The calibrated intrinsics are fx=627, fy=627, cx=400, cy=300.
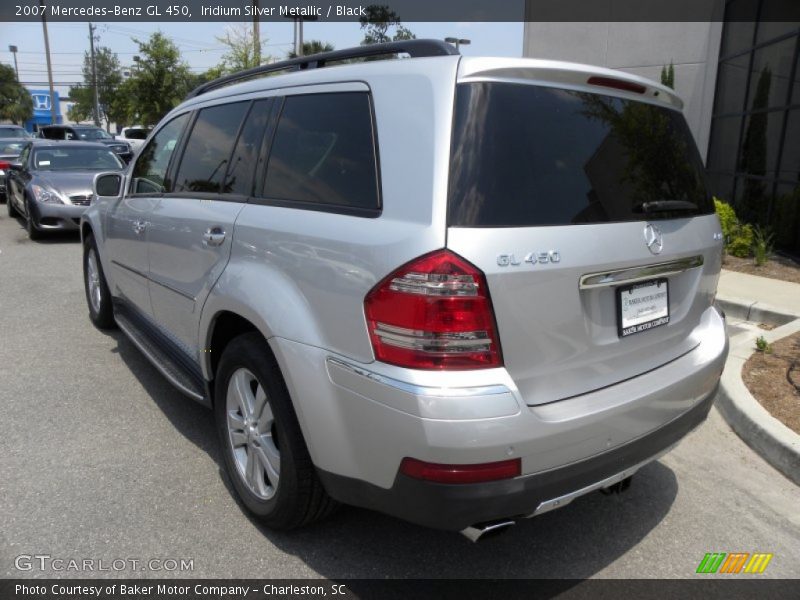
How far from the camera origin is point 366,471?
215 cm

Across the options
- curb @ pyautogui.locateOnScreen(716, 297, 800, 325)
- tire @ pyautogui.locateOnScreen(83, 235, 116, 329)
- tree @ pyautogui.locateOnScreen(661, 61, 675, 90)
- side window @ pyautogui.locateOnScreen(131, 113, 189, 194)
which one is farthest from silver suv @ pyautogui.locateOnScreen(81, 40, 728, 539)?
tree @ pyautogui.locateOnScreen(661, 61, 675, 90)

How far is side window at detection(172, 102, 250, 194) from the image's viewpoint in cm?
320

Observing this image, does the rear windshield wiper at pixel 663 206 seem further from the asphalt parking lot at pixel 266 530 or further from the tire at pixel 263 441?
the tire at pixel 263 441

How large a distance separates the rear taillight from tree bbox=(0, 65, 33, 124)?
76.4 m

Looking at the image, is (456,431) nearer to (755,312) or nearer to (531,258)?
(531,258)

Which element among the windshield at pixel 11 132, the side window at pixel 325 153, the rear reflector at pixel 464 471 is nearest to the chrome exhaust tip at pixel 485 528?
the rear reflector at pixel 464 471

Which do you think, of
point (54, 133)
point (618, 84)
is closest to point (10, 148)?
point (54, 133)

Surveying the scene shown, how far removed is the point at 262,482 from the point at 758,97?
416 inches

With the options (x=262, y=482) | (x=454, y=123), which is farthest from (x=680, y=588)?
(x=454, y=123)

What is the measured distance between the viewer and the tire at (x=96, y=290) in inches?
213

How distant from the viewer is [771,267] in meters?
7.80

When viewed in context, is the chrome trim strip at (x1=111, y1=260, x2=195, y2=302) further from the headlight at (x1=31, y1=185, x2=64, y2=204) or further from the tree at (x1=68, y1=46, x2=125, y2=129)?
the tree at (x1=68, y1=46, x2=125, y2=129)

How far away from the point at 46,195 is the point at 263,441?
9516 mm

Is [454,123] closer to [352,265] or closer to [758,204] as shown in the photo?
[352,265]
